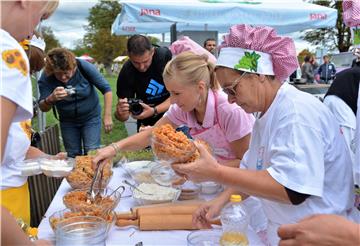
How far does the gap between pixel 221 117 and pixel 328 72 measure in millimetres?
11809

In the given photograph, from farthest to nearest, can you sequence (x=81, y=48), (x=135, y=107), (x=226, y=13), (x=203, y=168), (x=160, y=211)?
(x=81, y=48), (x=226, y=13), (x=135, y=107), (x=160, y=211), (x=203, y=168)

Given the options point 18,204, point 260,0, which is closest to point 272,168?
point 18,204

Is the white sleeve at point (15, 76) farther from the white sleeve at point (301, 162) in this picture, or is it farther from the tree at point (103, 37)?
the tree at point (103, 37)

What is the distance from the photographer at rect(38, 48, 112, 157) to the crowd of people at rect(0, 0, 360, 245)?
132 centimetres

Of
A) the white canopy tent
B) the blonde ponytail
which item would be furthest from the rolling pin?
the white canopy tent

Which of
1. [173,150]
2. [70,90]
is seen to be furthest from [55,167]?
[70,90]

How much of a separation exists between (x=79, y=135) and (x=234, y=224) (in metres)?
2.96

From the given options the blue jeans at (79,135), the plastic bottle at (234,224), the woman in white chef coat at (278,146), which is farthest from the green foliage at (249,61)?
the blue jeans at (79,135)

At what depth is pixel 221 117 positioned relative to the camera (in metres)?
2.16

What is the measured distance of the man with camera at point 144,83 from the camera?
349cm

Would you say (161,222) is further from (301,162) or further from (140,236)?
(301,162)

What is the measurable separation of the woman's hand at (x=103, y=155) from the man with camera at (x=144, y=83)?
140cm

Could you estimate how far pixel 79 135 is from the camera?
407cm

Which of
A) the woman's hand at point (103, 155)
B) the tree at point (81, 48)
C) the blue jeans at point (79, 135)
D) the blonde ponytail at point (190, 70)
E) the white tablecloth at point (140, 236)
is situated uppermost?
the blonde ponytail at point (190, 70)
